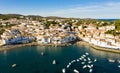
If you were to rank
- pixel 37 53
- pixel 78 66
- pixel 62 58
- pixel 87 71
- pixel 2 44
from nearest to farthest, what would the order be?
pixel 87 71
pixel 78 66
pixel 62 58
pixel 37 53
pixel 2 44

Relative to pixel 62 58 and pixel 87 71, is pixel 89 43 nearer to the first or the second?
pixel 62 58

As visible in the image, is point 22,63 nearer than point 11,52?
Yes

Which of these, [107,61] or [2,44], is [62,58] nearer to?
[107,61]

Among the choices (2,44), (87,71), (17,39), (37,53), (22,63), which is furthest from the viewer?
(17,39)

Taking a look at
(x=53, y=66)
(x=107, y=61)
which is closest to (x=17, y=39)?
(x=53, y=66)

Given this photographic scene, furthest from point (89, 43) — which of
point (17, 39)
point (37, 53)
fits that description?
point (17, 39)

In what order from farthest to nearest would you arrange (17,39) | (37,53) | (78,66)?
(17,39), (37,53), (78,66)
